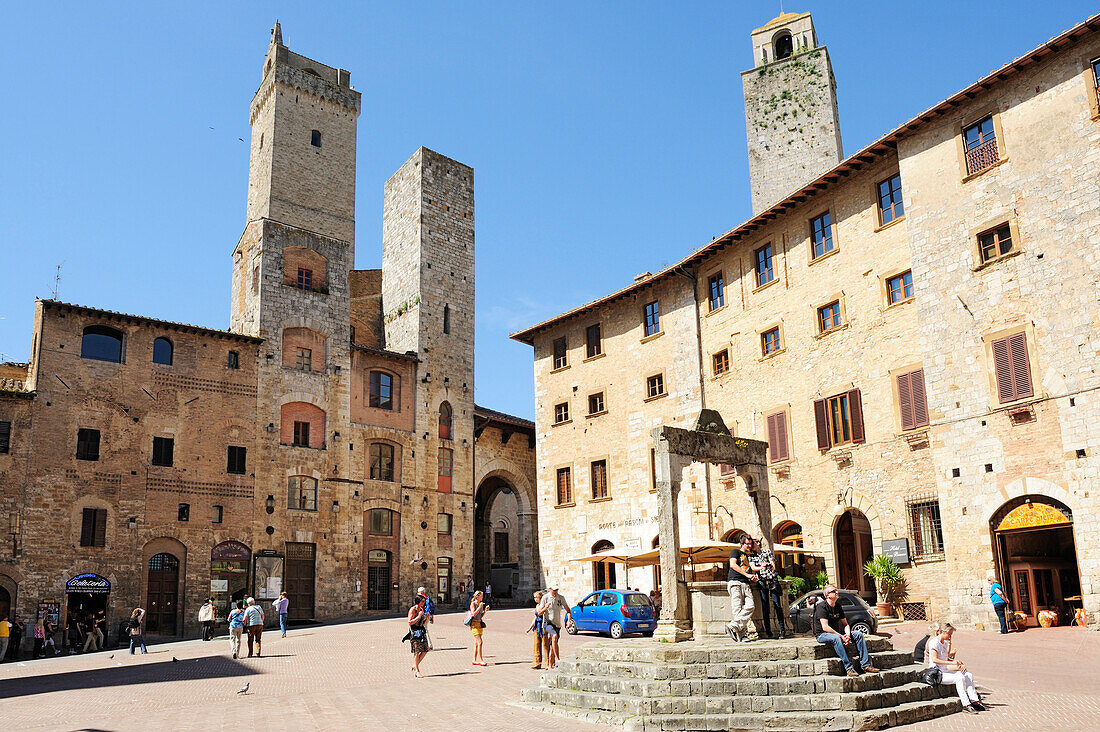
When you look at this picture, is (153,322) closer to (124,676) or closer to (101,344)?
(101,344)

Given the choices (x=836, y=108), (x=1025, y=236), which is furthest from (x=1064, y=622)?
(x=836, y=108)

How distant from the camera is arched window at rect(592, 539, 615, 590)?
32719 mm

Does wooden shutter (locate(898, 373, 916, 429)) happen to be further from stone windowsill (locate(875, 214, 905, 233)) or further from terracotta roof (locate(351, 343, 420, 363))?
terracotta roof (locate(351, 343, 420, 363))

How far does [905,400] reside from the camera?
2356 cm

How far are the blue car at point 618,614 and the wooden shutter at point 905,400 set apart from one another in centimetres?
829

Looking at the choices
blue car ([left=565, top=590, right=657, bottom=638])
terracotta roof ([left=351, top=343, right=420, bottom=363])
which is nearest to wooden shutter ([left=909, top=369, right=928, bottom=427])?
blue car ([left=565, top=590, right=657, bottom=638])

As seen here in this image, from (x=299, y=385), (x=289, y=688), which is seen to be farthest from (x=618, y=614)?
(x=299, y=385)

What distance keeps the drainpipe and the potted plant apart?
6613mm

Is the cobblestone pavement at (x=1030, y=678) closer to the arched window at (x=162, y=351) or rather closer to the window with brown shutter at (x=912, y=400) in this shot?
the window with brown shutter at (x=912, y=400)

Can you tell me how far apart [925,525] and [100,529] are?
26.0 metres

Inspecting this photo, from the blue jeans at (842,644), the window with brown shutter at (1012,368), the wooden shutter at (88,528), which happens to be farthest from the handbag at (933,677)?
the wooden shutter at (88,528)

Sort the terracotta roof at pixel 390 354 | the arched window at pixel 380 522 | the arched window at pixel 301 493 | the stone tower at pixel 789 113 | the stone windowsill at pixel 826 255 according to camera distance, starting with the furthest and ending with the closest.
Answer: the terracotta roof at pixel 390 354, the stone tower at pixel 789 113, the arched window at pixel 380 522, the arched window at pixel 301 493, the stone windowsill at pixel 826 255

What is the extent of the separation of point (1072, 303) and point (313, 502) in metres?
26.9

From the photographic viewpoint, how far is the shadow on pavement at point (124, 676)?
17625mm
